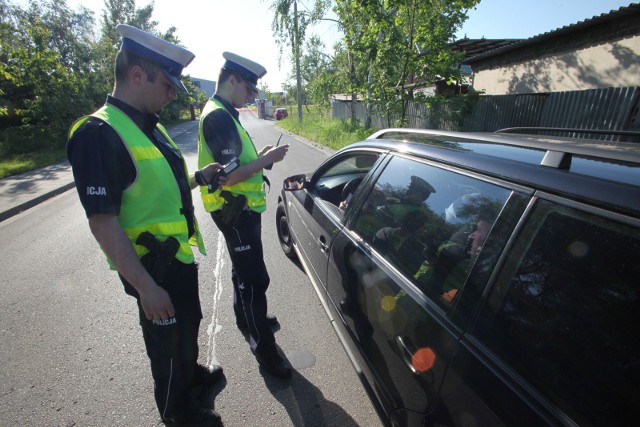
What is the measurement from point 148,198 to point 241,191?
79 centimetres

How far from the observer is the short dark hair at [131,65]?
1368mm

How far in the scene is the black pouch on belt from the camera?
208 centimetres

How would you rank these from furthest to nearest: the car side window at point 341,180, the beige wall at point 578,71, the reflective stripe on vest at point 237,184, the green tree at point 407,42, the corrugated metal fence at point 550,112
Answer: the green tree at point 407,42
the beige wall at point 578,71
the corrugated metal fence at point 550,112
the car side window at point 341,180
the reflective stripe on vest at point 237,184

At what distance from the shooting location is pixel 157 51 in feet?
4.56

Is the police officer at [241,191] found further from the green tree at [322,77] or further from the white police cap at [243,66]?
the green tree at [322,77]

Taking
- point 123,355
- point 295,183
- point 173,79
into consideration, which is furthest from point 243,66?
point 123,355

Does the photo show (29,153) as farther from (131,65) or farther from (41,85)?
(131,65)

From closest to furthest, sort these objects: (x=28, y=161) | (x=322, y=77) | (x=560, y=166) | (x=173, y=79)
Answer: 1. (x=560, y=166)
2. (x=173, y=79)
3. (x=28, y=161)
4. (x=322, y=77)

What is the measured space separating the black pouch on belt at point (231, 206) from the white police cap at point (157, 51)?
0.77m

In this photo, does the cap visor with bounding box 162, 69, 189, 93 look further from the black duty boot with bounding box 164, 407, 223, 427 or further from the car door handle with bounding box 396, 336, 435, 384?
the black duty boot with bounding box 164, 407, 223, 427

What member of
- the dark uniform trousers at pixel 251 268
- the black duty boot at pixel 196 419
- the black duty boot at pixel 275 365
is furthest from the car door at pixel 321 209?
the black duty boot at pixel 196 419

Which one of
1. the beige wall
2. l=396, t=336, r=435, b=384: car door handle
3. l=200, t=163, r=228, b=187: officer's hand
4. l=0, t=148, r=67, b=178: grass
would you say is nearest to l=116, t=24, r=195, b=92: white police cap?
l=200, t=163, r=228, b=187: officer's hand

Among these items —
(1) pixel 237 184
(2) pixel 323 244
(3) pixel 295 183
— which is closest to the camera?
(1) pixel 237 184

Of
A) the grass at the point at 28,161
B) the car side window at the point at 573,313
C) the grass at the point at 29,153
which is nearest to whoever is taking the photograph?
the car side window at the point at 573,313
